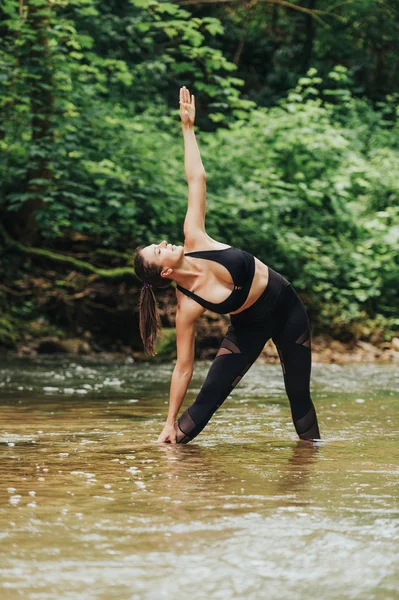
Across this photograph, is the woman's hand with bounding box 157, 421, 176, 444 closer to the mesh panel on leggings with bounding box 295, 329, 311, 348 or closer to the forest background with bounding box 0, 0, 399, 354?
the mesh panel on leggings with bounding box 295, 329, 311, 348

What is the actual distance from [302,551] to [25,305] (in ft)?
37.1

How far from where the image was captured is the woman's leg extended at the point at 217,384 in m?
6.02

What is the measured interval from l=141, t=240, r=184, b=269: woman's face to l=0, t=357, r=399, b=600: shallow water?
1092mm

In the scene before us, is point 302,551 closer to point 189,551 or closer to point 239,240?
point 189,551

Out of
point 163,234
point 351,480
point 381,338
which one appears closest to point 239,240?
point 163,234

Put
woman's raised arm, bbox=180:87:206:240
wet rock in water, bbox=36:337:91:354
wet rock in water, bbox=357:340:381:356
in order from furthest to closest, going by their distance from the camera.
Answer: wet rock in water, bbox=357:340:381:356
wet rock in water, bbox=36:337:91:354
woman's raised arm, bbox=180:87:206:240

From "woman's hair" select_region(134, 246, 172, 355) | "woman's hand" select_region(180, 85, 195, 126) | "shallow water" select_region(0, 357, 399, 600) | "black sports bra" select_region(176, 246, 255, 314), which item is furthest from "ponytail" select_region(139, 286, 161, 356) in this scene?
"woman's hand" select_region(180, 85, 195, 126)

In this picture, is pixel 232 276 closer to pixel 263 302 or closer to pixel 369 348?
pixel 263 302

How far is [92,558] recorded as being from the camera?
3352mm

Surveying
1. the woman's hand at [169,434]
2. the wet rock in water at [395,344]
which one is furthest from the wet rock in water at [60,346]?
the woman's hand at [169,434]

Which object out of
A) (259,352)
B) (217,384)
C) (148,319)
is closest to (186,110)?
(148,319)

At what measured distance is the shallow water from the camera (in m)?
3.12

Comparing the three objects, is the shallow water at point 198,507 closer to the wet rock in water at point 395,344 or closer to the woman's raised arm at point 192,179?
the woman's raised arm at point 192,179

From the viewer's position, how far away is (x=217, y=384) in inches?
237
